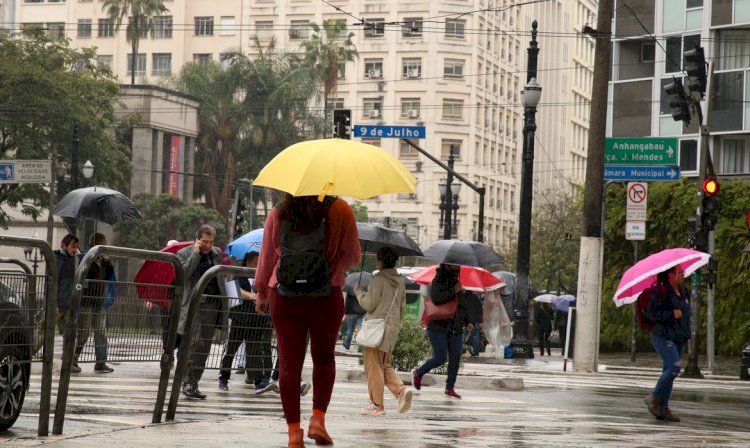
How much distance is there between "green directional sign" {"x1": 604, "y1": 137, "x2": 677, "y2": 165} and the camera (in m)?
26.1

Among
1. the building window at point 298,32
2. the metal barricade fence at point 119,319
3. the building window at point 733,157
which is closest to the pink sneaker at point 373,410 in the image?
the metal barricade fence at point 119,319

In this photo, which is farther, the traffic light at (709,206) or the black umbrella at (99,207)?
the traffic light at (709,206)

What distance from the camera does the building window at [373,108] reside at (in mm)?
105750

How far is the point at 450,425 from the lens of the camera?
38.7 feet

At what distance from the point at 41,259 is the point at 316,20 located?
100314 millimetres

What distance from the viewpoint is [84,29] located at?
113 meters

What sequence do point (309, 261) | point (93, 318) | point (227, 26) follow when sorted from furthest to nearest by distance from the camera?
point (227, 26), point (93, 318), point (309, 261)

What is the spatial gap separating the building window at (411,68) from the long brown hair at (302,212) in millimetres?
97732

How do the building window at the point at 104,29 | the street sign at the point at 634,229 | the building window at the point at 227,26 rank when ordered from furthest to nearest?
the building window at the point at 104,29 → the building window at the point at 227,26 → the street sign at the point at 634,229

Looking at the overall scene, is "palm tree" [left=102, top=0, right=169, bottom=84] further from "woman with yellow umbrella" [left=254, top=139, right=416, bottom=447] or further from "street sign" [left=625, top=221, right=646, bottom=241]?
"woman with yellow umbrella" [left=254, top=139, right=416, bottom=447]

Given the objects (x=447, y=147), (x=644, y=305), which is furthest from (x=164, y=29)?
(x=644, y=305)

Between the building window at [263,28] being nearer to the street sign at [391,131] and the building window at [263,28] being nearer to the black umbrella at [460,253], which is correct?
the street sign at [391,131]

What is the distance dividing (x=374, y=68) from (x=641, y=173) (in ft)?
269

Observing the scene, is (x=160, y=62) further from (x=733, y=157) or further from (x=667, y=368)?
(x=667, y=368)
